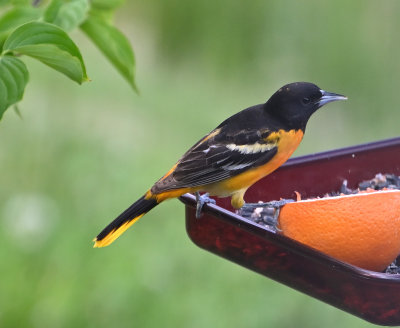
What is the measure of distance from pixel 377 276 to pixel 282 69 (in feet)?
14.7

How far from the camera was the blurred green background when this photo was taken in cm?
369

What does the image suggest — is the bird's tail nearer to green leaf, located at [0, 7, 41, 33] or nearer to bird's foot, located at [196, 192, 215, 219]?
bird's foot, located at [196, 192, 215, 219]

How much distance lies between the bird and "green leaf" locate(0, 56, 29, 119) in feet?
→ 2.00

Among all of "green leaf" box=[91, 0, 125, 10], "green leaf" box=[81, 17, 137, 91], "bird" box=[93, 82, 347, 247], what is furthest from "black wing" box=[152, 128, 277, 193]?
"green leaf" box=[91, 0, 125, 10]

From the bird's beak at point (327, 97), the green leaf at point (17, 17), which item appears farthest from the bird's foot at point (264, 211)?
the green leaf at point (17, 17)

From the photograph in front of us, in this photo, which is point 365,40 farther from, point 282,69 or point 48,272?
point 48,272

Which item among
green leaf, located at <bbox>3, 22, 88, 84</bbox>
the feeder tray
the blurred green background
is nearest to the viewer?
green leaf, located at <bbox>3, 22, 88, 84</bbox>

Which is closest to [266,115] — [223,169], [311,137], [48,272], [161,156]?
[223,169]

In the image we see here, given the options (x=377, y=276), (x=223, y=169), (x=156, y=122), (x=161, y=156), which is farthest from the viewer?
(x=156, y=122)

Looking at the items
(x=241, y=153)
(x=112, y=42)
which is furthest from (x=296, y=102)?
(x=112, y=42)

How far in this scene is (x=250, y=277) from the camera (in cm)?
402

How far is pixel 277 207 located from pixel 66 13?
0.71m

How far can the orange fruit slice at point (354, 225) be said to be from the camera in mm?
1769

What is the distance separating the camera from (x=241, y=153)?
197 centimetres
